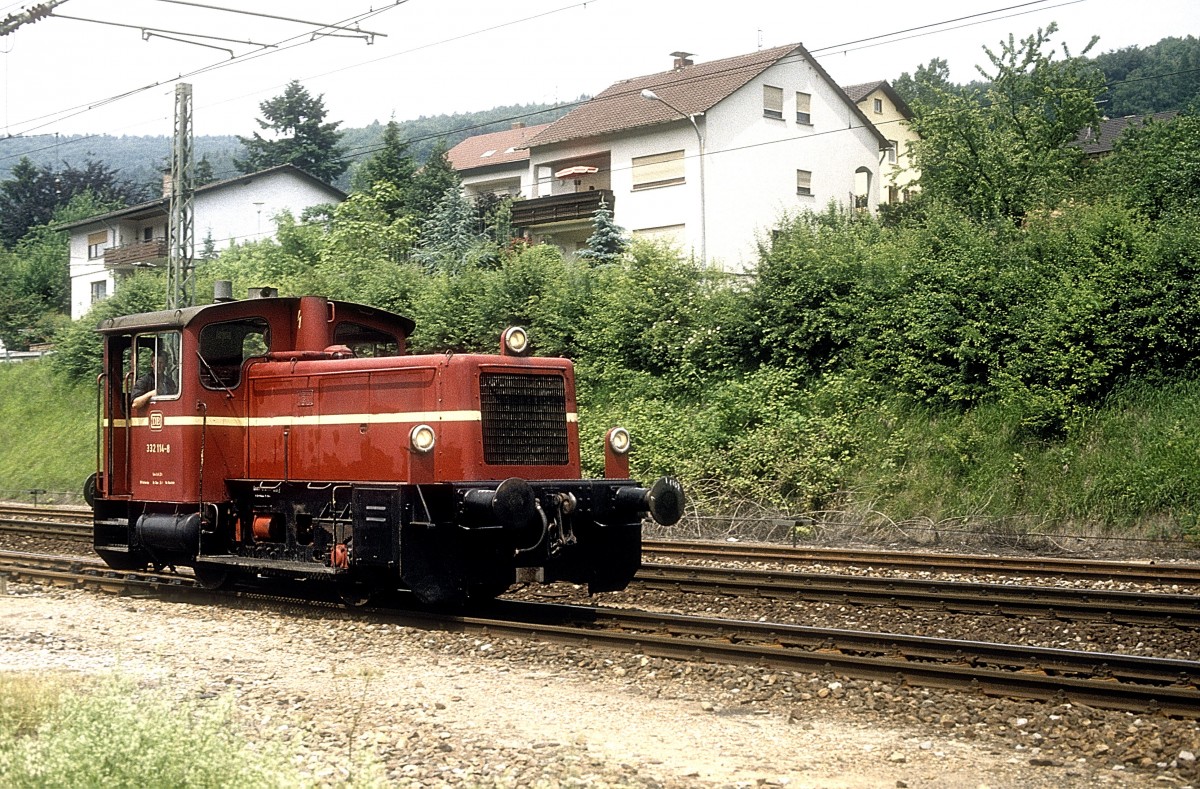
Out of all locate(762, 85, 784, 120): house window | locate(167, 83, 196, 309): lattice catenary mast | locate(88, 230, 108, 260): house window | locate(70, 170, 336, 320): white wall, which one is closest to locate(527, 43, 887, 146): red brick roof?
locate(762, 85, 784, 120): house window

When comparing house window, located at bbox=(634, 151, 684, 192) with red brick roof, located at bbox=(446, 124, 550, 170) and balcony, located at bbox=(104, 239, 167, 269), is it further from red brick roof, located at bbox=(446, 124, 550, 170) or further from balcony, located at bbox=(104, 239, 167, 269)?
balcony, located at bbox=(104, 239, 167, 269)

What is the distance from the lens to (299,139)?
72500 millimetres

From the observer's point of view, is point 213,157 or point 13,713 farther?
point 213,157

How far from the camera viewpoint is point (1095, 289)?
17.0 m

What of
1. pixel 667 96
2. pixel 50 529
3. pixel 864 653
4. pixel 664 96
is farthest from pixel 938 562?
pixel 664 96

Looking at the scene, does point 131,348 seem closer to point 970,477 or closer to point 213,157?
point 970,477

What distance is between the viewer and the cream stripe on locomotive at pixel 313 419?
10.0m

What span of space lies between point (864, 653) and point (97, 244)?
2081 inches

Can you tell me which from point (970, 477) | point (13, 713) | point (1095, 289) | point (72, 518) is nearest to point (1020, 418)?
point (970, 477)

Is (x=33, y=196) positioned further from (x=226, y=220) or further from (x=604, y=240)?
(x=604, y=240)

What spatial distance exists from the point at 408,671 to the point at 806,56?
108ft

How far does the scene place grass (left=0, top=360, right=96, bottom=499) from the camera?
29.9 metres

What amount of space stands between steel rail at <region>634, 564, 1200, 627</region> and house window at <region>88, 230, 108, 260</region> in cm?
4761

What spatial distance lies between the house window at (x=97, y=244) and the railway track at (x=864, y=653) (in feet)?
155
